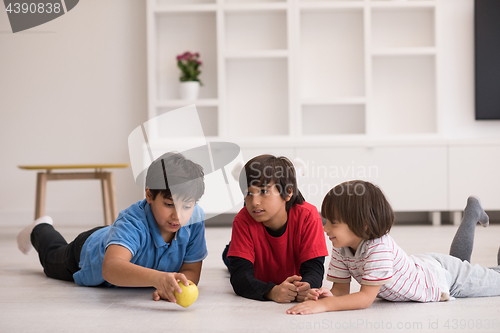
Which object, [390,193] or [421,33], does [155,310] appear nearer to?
[390,193]

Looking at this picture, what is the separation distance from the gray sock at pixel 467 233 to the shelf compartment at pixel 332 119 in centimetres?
188

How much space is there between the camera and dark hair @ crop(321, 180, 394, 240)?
1053mm

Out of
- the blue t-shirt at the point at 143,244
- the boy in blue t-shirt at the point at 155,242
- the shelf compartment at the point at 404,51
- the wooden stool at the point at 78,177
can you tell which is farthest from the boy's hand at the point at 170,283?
the shelf compartment at the point at 404,51

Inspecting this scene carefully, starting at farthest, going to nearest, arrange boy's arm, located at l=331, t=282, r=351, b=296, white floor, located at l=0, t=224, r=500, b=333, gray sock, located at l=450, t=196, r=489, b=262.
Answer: gray sock, located at l=450, t=196, r=489, b=262
boy's arm, located at l=331, t=282, r=351, b=296
white floor, located at l=0, t=224, r=500, b=333

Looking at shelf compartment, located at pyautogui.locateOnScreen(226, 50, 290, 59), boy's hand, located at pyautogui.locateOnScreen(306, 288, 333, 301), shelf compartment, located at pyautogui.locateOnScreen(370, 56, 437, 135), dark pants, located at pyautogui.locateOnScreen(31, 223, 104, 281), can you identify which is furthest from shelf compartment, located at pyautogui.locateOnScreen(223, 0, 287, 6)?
boy's hand, located at pyautogui.locateOnScreen(306, 288, 333, 301)

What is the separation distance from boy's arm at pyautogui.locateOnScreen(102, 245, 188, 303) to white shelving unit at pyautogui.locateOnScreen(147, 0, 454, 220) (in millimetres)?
1997

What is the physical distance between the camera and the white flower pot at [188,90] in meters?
3.17

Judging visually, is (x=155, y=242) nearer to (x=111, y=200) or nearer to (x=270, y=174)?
(x=270, y=174)

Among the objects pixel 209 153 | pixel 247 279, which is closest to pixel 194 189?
pixel 247 279

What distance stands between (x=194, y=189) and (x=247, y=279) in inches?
11.0

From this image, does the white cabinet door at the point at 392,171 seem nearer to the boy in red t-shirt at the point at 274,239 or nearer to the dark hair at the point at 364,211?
the boy in red t-shirt at the point at 274,239

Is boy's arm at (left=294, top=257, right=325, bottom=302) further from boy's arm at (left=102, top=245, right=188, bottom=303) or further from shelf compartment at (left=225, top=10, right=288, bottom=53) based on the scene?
shelf compartment at (left=225, top=10, right=288, bottom=53)

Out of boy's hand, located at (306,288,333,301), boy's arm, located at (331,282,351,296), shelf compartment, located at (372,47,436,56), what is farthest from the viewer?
shelf compartment, located at (372,47,436,56)

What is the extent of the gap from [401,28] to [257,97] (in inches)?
44.5
